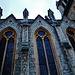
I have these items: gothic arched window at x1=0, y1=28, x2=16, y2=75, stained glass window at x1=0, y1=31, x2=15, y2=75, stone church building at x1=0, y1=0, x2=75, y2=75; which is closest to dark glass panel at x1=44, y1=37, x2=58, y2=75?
stone church building at x1=0, y1=0, x2=75, y2=75

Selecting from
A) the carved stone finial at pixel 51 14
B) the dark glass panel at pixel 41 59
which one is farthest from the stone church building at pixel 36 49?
the carved stone finial at pixel 51 14

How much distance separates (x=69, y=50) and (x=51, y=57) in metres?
1.73

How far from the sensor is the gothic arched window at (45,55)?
6.57m

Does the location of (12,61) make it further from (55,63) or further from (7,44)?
(55,63)

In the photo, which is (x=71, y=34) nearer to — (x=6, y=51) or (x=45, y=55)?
(x=45, y=55)

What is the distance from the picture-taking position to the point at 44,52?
7688 millimetres

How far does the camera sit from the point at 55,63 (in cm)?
707

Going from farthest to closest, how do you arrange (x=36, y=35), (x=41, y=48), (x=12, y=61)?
(x=36, y=35)
(x=41, y=48)
(x=12, y=61)

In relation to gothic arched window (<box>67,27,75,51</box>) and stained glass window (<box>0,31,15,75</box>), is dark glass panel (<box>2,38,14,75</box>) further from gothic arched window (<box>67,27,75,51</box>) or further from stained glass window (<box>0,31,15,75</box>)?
gothic arched window (<box>67,27,75,51</box>)

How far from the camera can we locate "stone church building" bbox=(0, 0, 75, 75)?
6340 millimetres

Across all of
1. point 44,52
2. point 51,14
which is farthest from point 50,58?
point 51,14

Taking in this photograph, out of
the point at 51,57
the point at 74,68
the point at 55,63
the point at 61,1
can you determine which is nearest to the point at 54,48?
the point at 51,57

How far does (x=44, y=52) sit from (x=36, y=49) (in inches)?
32.2

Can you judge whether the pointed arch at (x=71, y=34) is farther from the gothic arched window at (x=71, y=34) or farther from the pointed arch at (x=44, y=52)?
the pointed arch at (x=44, y=52)
